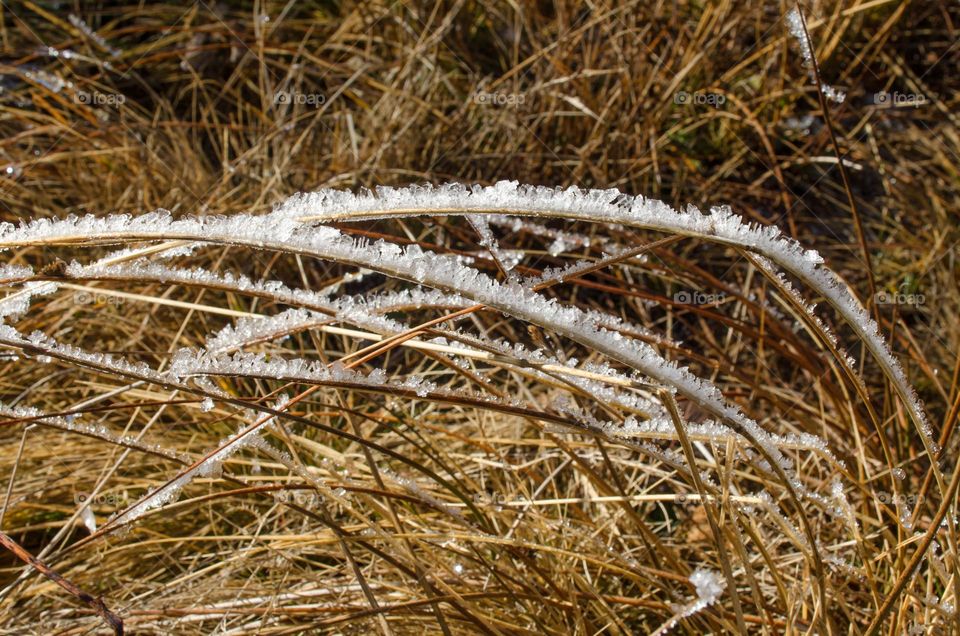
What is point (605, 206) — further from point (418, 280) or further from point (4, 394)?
point (4, 394)

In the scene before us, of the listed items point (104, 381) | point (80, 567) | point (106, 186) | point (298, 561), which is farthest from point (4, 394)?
point (298, 561)

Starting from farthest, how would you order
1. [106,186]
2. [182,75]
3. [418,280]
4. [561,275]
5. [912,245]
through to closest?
[182,75] < [106,186] < [912,245] < [561,275] < [418,280]

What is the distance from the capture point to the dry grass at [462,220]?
138cm

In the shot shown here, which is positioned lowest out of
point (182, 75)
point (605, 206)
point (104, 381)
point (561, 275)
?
point (104, 381)

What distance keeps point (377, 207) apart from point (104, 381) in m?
1.28

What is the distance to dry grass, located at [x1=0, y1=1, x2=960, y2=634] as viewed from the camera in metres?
1.38

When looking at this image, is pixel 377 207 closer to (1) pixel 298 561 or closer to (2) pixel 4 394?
(1) pixel 298 561

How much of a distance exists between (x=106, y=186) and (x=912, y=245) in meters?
2.04

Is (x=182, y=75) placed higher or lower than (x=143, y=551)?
higher

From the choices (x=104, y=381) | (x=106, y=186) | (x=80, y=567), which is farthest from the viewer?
(x=106, y=186)

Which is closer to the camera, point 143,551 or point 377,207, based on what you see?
point 377,207

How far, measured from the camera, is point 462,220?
209 centimetres

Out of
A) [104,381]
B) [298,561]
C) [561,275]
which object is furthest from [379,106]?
[561,275]

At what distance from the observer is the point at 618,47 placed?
7.02 feet
